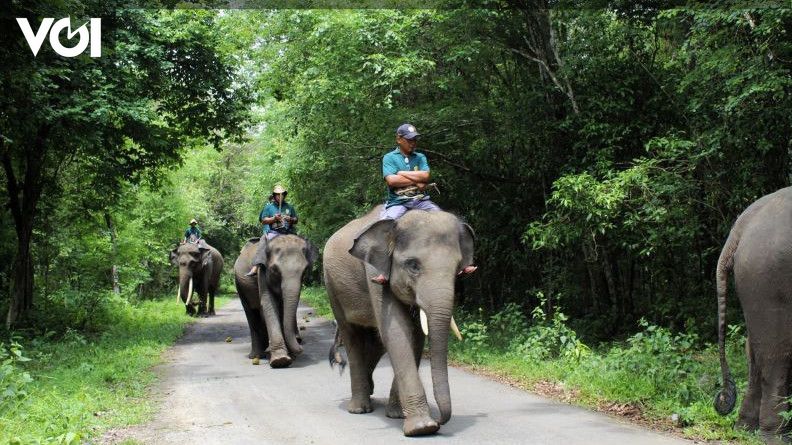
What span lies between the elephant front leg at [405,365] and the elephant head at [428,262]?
0.14 m

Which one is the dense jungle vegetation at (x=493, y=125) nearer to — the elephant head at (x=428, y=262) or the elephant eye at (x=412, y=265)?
the elephant head at (x=428, y=262)

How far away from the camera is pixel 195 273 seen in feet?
86.0

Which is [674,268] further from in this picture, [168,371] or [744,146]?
[168,371]

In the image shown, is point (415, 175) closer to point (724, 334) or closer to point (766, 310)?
point (724, 334)

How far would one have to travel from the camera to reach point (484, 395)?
968 cm

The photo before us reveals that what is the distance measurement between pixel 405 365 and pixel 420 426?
0.59 meters

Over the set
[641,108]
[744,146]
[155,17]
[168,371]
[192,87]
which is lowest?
[168,371]

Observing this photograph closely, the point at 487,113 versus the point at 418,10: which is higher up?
the point at 418,10

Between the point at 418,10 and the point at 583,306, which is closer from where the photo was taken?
the point at 418,10

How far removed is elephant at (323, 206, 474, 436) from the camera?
7156mm

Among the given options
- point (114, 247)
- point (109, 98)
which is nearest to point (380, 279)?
point (109, 98)

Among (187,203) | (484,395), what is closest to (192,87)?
(484,395)

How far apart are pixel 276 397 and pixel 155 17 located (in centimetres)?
1040

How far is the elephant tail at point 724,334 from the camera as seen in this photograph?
6988mm
